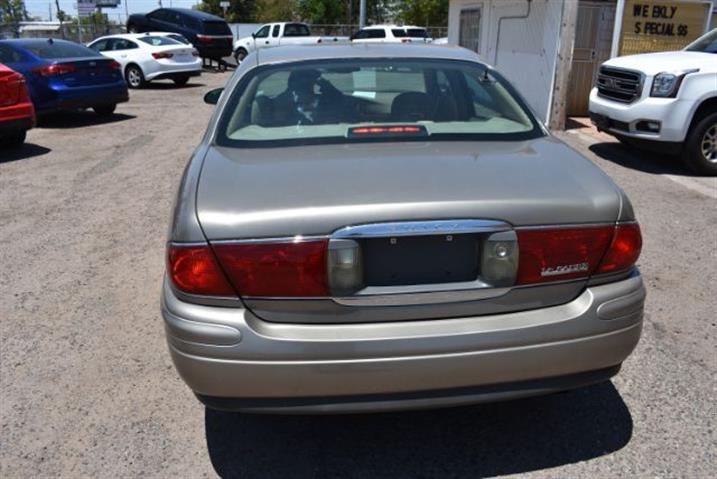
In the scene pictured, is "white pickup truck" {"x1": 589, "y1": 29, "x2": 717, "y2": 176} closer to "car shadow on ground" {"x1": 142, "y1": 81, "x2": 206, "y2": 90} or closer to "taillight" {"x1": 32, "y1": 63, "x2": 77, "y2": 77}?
"taillight" {"x1": 32, "y1": 63, "x2": 77, "y2": 77}

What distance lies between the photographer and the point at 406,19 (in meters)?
46.5

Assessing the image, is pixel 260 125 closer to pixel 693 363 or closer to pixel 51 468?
pixel 51 468

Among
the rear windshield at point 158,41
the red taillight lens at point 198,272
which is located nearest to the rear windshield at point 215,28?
the rear windshield at point 158,41

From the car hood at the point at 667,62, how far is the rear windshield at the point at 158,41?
47.1 ft

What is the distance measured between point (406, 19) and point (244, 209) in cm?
4678

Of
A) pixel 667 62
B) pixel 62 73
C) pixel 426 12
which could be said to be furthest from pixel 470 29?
pixel 426 12

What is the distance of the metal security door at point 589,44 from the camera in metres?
12.1

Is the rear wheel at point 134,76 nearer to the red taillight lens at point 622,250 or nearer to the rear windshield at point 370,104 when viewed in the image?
the rear windshield at point 370,104

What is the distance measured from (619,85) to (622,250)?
6.93 meters

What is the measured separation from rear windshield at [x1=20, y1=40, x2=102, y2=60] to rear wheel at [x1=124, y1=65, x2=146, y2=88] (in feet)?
20.8

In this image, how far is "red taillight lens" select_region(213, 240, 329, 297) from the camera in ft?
7.81

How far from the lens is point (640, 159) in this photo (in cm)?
945

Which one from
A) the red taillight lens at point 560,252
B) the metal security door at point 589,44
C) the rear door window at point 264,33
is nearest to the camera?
the red taillight lens at point 560,252

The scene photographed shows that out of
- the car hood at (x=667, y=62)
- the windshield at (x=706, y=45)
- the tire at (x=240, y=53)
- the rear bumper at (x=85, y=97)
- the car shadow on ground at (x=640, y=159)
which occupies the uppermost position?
the windshield at (x=706, y=45)
